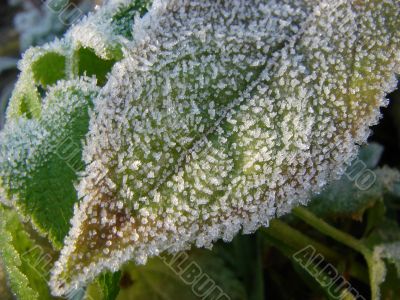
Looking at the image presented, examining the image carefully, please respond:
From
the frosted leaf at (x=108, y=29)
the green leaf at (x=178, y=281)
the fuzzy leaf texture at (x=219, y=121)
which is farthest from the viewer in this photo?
the green leaf at (x=178, y=281)

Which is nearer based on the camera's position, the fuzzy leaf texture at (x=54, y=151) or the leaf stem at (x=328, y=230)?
the fuzzy leaf texture at (x=54, y=151)

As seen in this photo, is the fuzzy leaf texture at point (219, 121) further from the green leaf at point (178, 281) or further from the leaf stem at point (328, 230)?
the green leaf at point (178, 281)

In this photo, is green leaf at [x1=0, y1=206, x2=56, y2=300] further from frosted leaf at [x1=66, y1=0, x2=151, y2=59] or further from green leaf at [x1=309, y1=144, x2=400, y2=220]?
green leaf at [x1=309, y1=144, x2=400, y2=220]

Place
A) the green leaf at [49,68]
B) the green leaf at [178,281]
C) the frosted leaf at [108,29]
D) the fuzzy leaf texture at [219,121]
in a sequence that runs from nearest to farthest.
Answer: the fuzzy leaf texture at [219,121]
the frosted leaf at [108,29]
the green leaf at [49,68]
the green leaf at [178,281]

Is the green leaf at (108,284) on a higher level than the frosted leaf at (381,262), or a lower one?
higher

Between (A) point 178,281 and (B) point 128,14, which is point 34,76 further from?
(A) point 178,281

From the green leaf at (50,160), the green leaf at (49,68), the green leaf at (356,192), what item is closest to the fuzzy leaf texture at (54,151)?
the green leaf at (50,160)

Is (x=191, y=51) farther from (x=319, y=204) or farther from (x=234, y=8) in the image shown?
(x=319, y=204)
